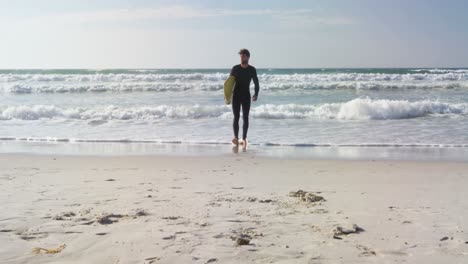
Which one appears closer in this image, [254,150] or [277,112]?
[254,150]

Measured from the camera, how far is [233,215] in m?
3.69

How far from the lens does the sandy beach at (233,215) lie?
9.35ft

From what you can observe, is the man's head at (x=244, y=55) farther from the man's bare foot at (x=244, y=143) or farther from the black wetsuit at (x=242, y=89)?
the man's bare foot at (x=244, y=143)

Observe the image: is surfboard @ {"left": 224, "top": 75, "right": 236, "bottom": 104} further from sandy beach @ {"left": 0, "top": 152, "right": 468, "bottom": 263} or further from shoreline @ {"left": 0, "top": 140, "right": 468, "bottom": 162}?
sandy beach @ {"left": 0, "top": 152, "right": 468, "bottom": 263}

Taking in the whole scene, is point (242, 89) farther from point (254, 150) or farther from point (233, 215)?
point (233, 215)

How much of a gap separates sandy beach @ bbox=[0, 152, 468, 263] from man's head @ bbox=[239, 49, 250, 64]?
319cm

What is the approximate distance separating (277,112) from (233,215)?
10686 mm

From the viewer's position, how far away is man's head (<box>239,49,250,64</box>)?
347 inches

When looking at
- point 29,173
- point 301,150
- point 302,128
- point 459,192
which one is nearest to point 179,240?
point 459,192

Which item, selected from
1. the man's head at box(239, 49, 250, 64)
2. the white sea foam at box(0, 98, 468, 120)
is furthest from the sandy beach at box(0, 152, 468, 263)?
the white sea foam at box(0, 98, 468, 120)

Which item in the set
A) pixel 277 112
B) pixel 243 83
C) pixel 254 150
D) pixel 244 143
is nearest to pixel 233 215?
pixel 254 150

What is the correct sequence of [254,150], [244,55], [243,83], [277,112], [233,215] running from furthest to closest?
[277,112] → [243,83] → [244,55] → [254,150] → [233,215]

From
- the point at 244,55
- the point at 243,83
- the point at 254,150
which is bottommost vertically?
the point at 254,150

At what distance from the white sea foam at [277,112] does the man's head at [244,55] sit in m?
4.91
